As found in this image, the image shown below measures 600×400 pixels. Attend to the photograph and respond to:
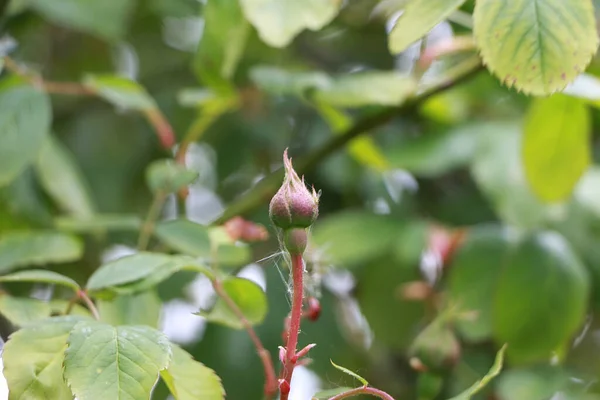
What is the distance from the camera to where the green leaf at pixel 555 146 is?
945mm

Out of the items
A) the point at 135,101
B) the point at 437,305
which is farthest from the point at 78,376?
the point at 437,305

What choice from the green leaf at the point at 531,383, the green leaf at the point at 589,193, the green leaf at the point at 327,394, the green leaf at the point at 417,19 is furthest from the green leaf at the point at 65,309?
the green leaf at the point at 589,193

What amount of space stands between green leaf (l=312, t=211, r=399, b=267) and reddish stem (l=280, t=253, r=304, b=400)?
0.61 meters

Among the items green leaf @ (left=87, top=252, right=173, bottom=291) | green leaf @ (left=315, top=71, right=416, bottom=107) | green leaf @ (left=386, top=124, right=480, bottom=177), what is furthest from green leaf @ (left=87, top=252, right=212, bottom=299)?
green leaf @ (left=386, top=124, right=480, bottom=177)

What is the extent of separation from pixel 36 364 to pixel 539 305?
0.69 m

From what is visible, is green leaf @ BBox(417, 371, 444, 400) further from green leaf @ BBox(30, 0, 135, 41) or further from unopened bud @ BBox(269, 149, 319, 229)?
green leaf @ BBox(30, 0, 135, 41)

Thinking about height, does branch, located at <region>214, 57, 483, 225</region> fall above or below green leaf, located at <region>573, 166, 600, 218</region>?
above

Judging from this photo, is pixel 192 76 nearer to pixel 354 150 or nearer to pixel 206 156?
pixel 206 156

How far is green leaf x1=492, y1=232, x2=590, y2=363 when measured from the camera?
1042 mm

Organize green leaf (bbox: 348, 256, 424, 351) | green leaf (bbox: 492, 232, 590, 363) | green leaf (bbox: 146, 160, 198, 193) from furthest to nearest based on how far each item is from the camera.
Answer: green leaf (bbox: 348, 256, 424, 351)
green leaf (bbox: 492, 232, 590, 363)
green leaf (bbox: 146, 160, 198, 193)

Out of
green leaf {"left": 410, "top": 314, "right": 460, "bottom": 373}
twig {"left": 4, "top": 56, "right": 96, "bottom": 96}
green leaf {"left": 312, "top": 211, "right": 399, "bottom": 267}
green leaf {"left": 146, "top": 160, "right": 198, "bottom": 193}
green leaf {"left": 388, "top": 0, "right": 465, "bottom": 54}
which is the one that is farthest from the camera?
green leaf {"left": 312, "top": 211, "right": 399, "bottom": 267}

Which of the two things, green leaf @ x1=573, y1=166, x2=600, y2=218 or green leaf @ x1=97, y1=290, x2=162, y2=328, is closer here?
green leaf @ x1=97, y1=290, x2=162, y2=328

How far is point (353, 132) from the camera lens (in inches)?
37.0

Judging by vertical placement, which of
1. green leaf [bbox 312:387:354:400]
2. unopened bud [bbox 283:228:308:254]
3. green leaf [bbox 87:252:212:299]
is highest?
unopened bud [bbox 283:228:308:254]
